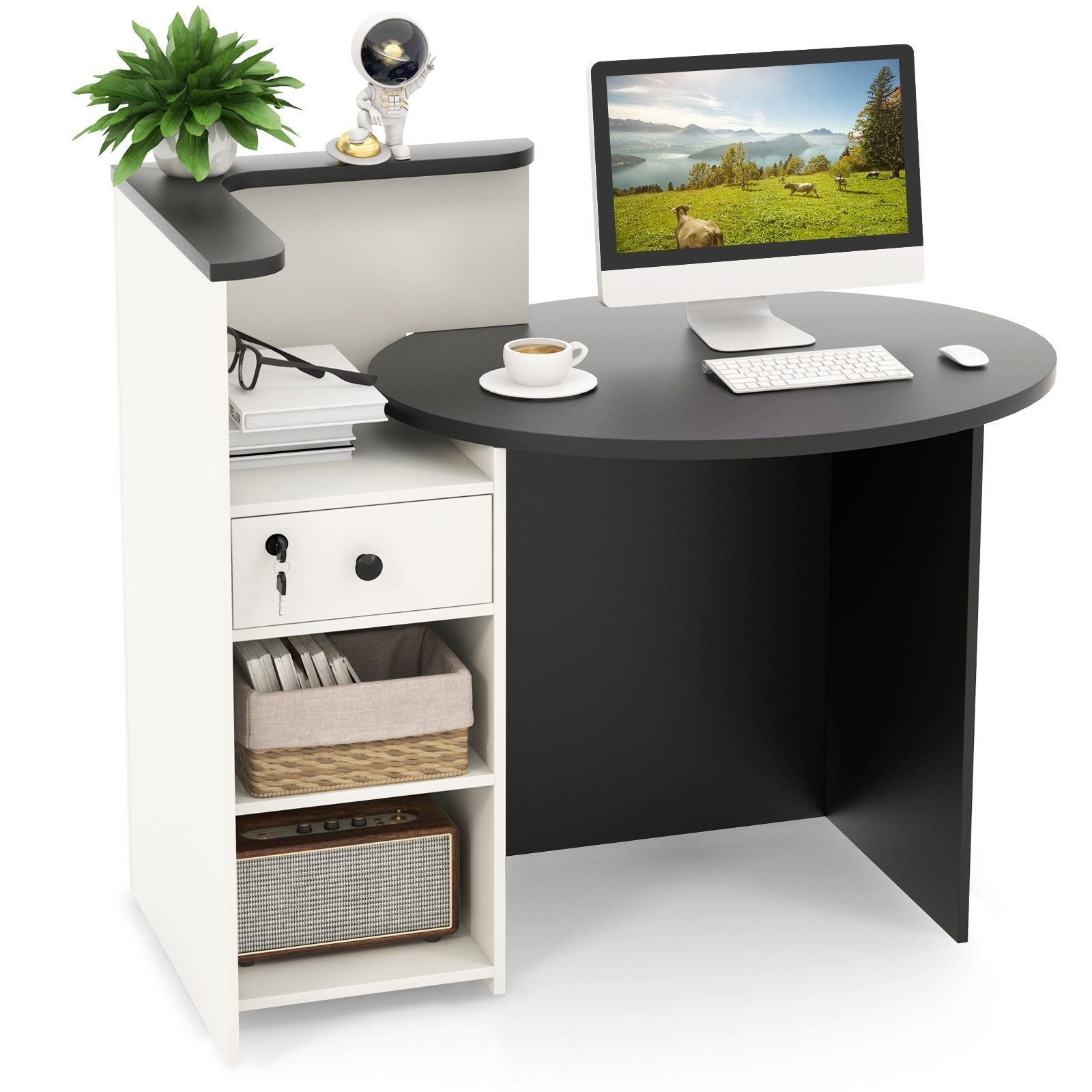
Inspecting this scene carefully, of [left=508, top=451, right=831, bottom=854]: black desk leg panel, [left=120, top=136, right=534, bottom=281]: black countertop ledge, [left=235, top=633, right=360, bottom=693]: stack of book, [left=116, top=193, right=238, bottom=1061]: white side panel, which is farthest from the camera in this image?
[left=508, top=451, right=831, bottom=854]: black desk leg panel

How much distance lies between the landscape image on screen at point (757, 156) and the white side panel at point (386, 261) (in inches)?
12.1

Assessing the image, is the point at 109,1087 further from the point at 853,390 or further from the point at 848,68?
the point at 848,68

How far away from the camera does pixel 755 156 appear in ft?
11.9

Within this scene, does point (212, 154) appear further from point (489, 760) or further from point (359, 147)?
point (489, 760)

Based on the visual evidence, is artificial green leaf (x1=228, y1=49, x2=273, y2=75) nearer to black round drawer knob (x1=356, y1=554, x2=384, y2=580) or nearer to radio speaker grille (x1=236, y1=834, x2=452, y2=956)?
black round drawer knob (x1=356, y1=554, x2=384, y2=580)

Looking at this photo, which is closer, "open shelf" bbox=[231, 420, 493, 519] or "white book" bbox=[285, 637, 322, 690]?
"open shelf" bbox=[231, 420, 493, 519]

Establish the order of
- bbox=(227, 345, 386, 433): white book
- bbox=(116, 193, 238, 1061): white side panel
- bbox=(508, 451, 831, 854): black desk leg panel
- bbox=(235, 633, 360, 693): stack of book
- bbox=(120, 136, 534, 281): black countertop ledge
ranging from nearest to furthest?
→ bbox=(120, 136, 534, 281): black countertop ledge → bbox=(116, 193, 238, 1061): white side panel → bbox=(227, 345, 386, 433): white book → bbox=(235, 633, 360, 693): stack of book → bbox=(508, 451, 831, 854): black desk leg panel

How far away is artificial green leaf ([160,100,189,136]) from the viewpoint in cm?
343

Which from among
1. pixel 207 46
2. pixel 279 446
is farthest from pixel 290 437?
pixel 207 46

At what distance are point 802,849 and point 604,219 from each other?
1306 millimetres

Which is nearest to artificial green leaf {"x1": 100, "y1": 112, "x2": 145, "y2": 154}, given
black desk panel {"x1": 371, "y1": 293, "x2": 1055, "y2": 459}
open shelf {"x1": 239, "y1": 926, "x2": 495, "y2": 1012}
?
black desk panel {"x1": 371, "y1": 293, "x2": 1055, "y2": 459}

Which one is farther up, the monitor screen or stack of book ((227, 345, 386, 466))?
the monitor screen

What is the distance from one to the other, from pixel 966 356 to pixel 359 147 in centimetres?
107

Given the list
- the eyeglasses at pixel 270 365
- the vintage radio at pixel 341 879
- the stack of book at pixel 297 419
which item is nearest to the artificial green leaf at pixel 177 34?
the eyeglasses at pixel 270 365
